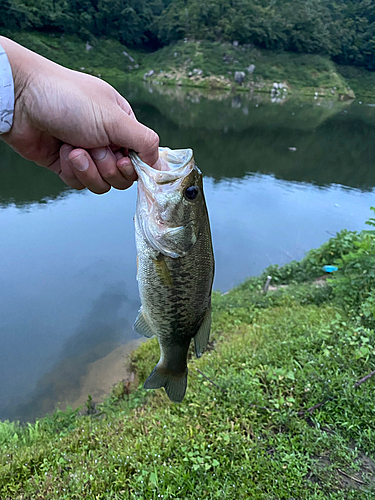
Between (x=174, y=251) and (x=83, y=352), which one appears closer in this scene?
(x=174, y=251)

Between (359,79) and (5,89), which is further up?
(5,89)

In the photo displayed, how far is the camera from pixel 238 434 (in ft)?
10.4

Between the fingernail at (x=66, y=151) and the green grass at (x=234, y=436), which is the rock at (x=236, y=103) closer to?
the green grass at (x=234, y=436)

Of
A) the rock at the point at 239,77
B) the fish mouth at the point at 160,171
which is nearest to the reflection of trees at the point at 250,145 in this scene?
the fish mouth at the point at 160,171

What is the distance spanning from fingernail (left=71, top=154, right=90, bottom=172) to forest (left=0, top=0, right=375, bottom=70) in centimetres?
6836

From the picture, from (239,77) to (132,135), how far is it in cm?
6323

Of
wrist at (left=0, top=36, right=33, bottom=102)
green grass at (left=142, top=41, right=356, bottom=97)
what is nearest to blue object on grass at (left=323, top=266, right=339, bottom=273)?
wrist at (left=0, top=36, right=33, bottom=102)

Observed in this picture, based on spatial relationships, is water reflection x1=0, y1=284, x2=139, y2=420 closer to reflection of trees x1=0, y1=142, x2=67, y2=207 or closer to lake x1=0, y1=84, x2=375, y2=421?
lake x1=0, y1=84, x2=375, y2=421

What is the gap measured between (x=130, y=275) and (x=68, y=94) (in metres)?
6.82

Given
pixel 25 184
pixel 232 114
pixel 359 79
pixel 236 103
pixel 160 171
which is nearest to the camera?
pixel 160 171

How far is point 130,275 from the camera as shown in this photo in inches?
332

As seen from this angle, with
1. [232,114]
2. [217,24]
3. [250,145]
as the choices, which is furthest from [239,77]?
[250,145]

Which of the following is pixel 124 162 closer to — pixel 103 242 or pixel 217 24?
pixel 103 242

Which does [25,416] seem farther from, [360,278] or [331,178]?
[331,178]
